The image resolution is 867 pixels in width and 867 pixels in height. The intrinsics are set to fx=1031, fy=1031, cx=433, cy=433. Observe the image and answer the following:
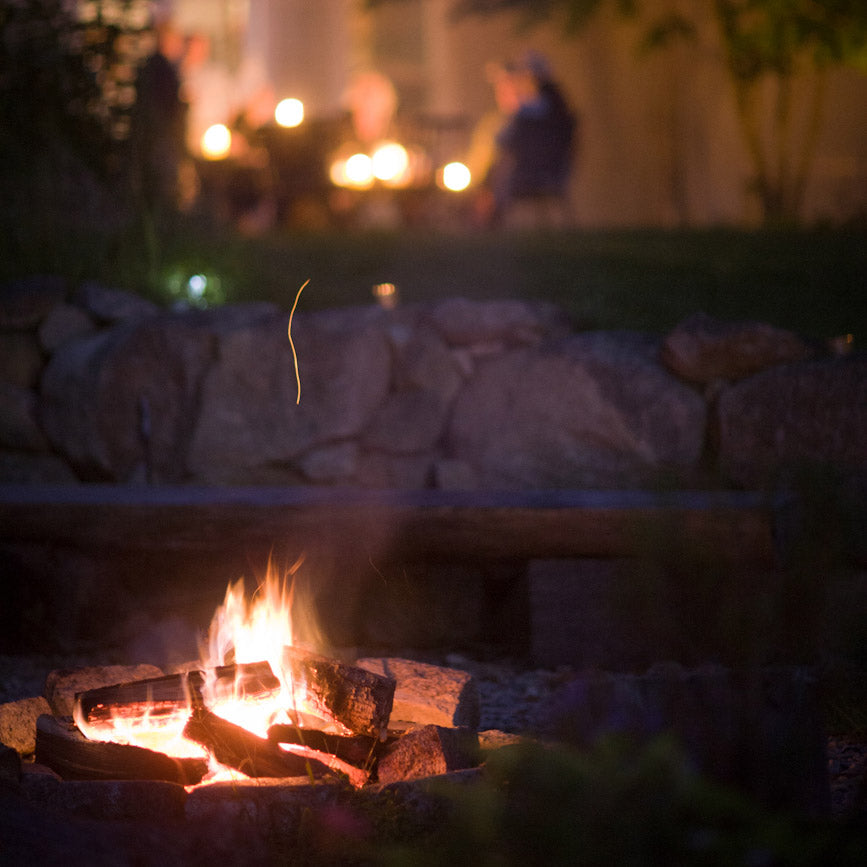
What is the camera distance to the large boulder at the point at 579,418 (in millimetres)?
3510

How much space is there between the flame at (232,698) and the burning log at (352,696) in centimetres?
7

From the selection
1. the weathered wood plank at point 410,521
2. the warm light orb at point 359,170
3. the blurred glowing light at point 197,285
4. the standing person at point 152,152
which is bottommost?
the weathered wood plank at point 410,521

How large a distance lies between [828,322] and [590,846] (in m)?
3.46

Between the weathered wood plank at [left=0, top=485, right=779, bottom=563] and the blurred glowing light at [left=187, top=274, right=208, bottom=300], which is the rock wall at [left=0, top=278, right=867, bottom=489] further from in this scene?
the weathered wood plank at [left=0, top=485, right=779, bottom=563]

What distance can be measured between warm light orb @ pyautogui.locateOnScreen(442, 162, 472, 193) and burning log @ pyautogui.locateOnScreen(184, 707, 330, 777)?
20.7 ft

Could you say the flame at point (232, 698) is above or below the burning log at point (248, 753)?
above

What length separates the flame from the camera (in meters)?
2.12

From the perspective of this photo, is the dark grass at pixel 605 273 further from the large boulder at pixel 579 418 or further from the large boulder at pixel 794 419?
the large boulder at pixel 794 419

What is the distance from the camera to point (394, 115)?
33.7 feet

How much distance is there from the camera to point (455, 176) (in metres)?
7.87

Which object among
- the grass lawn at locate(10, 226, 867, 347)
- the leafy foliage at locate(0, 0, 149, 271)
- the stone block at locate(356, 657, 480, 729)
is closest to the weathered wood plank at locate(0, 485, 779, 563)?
the stone block at locate(356, 657, 480, 729)

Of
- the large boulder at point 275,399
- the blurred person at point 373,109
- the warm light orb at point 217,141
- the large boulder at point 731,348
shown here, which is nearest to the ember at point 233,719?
the large boulder at point 275,399

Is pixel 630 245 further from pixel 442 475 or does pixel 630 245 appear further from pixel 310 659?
pixel 310 659

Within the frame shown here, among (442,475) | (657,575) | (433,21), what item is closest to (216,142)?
(433,21)
